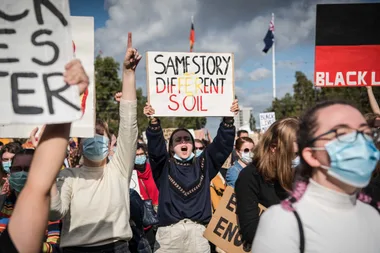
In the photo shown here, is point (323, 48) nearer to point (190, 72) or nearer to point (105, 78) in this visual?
point (190, 72)

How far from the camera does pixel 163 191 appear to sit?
431cm

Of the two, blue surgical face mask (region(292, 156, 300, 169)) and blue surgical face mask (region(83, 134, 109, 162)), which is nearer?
blue surgical face mask (region(292, 156, 300, 169))

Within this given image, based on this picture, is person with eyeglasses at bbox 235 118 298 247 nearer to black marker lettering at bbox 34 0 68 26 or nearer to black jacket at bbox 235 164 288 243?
black jacket at bbox 235 164 288 243

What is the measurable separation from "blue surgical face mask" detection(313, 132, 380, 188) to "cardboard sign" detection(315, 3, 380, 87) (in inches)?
171

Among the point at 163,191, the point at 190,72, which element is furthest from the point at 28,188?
the point at 190,72

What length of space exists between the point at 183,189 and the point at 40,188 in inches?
108

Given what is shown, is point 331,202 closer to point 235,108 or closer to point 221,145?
point 221,145

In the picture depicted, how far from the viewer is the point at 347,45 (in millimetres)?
5945

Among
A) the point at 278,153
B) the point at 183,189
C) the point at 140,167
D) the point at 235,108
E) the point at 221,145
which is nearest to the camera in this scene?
the point at 278,153

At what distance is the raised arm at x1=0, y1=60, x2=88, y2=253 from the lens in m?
1.58

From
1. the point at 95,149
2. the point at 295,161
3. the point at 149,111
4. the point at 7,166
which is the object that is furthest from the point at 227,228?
the point at 7,166

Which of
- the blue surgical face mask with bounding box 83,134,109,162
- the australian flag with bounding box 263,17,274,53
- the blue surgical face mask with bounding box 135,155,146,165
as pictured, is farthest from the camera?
the australian flag with bounding box 263,17,274,53

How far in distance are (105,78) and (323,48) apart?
53203 mm

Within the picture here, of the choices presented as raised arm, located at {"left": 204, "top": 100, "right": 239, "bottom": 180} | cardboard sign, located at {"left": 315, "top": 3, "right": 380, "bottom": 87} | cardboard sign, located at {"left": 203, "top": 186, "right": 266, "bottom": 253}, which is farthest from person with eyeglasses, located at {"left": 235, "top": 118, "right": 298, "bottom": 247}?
cardboard sign, located at {"left": 315, "top": 3, "right": 380, "bottom": 87}
